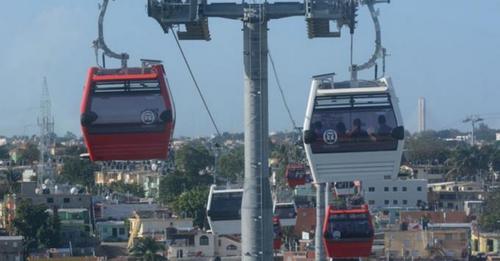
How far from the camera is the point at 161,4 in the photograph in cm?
1384

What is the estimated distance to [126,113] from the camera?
49.3 ft

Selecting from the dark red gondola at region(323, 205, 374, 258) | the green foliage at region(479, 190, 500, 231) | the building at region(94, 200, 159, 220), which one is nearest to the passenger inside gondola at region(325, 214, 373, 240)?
the dark red gondola at region(323, 205, 374, 258)

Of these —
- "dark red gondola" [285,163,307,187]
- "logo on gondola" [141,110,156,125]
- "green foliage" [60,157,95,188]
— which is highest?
"green foliage" [60,157,95,188]

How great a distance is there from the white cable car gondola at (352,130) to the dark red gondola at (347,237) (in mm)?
7737

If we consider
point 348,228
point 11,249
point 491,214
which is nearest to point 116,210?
point 491,214

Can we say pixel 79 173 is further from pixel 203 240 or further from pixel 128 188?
pixel 203 240

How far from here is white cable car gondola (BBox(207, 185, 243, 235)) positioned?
24.9 metres

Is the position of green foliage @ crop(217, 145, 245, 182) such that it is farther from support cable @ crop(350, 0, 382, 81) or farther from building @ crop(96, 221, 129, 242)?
support cable @ crop(350, 0, 382, 81)

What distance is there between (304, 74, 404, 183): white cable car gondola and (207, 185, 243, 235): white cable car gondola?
8838mm

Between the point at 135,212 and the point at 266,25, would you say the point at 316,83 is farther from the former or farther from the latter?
the point at 135,212

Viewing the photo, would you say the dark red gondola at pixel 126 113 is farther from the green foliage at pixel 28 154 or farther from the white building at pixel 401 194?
the green foliage at pixel 28 154

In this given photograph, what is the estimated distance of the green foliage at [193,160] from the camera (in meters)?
102

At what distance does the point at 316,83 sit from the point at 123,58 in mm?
1714

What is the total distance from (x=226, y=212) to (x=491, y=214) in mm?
53959
